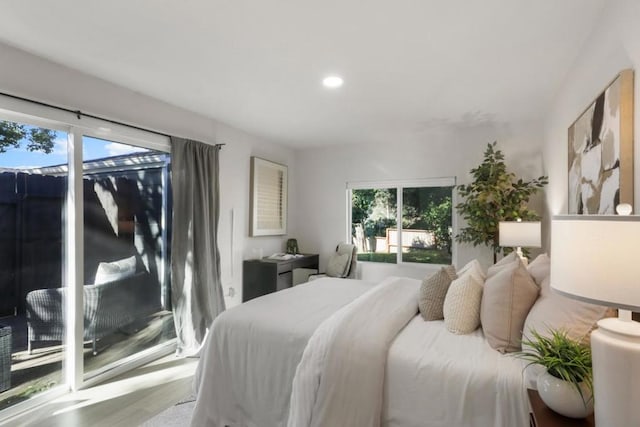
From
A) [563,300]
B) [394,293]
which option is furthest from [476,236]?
[563,300]

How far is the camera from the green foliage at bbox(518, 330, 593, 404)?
1117mm

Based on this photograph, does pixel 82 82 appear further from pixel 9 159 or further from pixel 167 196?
pixel 167 196

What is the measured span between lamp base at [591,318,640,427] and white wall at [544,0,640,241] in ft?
2.46

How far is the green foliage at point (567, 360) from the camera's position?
1117mm

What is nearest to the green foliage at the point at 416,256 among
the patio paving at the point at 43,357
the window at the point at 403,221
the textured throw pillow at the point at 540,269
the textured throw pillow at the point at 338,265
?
the window at the point at 403,221

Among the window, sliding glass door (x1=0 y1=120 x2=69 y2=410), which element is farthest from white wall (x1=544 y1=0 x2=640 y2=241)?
sliding glass door (x1=0 y1=120 x2=69 y2=410)

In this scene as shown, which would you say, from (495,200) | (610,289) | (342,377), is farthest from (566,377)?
(495,200)

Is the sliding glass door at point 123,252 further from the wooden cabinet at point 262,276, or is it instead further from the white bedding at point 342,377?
the white bedding at point 342,377

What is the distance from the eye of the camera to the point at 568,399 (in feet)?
3.56

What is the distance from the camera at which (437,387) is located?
1.49m

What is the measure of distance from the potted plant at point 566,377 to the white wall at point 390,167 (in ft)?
9.96

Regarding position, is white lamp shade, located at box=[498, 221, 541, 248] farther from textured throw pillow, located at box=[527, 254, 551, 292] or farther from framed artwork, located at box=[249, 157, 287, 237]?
framed artwork, located at box=[249, 157, 287, 237]

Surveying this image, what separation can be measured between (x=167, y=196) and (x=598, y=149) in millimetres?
3441

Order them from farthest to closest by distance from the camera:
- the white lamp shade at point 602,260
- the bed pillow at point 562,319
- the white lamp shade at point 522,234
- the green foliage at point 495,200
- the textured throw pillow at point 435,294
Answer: the green foliage at point 495,200 → the white lamp shade at point 522,234 → the textured throw pillow at point 435,294 → the bed pillow at point 562,319 → the white lamp shade at point 602,260
